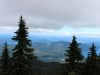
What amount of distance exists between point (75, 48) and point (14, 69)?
35.0ft

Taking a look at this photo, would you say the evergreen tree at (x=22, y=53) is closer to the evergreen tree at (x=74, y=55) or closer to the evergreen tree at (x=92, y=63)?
the evergreen tree at (x=74, y=55)

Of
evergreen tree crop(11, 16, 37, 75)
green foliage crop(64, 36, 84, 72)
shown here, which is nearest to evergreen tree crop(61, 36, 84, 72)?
green foliage crop(64, 36, 84, 72)

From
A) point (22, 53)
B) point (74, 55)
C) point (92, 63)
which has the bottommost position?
point (92, 63)

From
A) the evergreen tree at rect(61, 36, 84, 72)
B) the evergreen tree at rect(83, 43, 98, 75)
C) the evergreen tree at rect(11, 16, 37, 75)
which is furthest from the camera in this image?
the evergreen tree at rect(83, 43, 98, 75)

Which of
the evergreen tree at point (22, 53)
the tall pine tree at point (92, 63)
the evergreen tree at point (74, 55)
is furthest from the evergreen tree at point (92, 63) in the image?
the evergreen tree at point (22, 53)

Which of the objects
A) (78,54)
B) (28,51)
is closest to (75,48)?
(78,54)

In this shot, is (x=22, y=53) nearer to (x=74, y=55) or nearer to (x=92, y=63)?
(x=74, y=55)

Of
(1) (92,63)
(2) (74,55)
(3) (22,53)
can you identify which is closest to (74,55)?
(2) (74,55)

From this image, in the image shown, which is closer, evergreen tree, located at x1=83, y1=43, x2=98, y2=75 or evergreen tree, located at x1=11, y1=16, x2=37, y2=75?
evergreen tree, located at x1=11, y1=16, x2=37, y2=75

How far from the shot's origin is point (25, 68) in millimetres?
11523

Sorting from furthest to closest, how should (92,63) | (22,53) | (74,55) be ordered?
(92,63) < (74,55) < (22,53)

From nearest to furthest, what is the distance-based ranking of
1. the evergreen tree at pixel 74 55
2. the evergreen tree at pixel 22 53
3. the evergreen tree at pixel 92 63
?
the evergreen tree at pixel 22 53 < the evergreen tree at pixel 74 55 < the evergreen tree at pixel 92 63

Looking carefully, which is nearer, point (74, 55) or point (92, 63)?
point (74, 55)

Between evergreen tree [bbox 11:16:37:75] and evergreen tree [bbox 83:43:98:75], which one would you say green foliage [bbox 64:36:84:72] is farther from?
evergreen tree [bbox 11:16:37:75]
